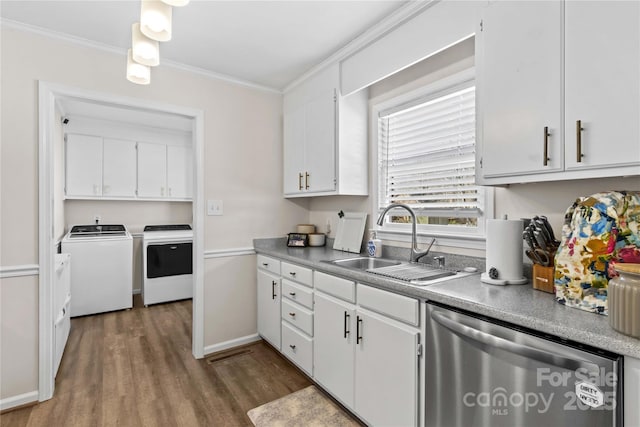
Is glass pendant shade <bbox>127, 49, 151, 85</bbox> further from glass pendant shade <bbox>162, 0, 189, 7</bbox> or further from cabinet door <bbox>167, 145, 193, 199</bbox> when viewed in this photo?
cabinet door <bbox>167, 145, 193, 199</bbox>

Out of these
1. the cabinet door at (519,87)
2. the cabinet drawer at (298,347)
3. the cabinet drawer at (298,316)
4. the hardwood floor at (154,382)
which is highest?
the cabinet door at (519,87)

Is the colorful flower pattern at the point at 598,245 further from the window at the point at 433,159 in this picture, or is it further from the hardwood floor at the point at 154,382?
the hardwood floor at the point at 154,382

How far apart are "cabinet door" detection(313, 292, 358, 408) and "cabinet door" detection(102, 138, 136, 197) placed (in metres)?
3.62

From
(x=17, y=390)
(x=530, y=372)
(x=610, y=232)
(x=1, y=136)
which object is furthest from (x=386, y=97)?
(x=17, y=390)

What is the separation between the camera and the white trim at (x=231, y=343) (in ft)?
9.14

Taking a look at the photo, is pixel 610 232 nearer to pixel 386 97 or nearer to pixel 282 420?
pixel 386 97

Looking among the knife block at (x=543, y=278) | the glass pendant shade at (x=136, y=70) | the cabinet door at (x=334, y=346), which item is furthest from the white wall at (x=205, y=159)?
the knife block at (x=543, y=278)

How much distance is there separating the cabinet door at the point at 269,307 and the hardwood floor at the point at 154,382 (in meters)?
0.17

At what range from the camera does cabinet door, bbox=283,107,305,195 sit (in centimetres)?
288

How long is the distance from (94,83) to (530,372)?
3078mm

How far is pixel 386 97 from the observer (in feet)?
7.87

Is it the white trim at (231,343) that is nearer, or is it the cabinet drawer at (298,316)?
the cabinet drawer at (298,316)

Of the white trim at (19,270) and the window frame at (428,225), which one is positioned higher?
the window frame at (428,225)

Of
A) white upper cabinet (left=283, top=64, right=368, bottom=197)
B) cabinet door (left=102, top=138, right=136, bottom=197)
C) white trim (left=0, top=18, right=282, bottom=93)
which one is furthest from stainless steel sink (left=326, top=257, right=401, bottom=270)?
cabinet door (left=102, top=138, right=136, bottom=197)
